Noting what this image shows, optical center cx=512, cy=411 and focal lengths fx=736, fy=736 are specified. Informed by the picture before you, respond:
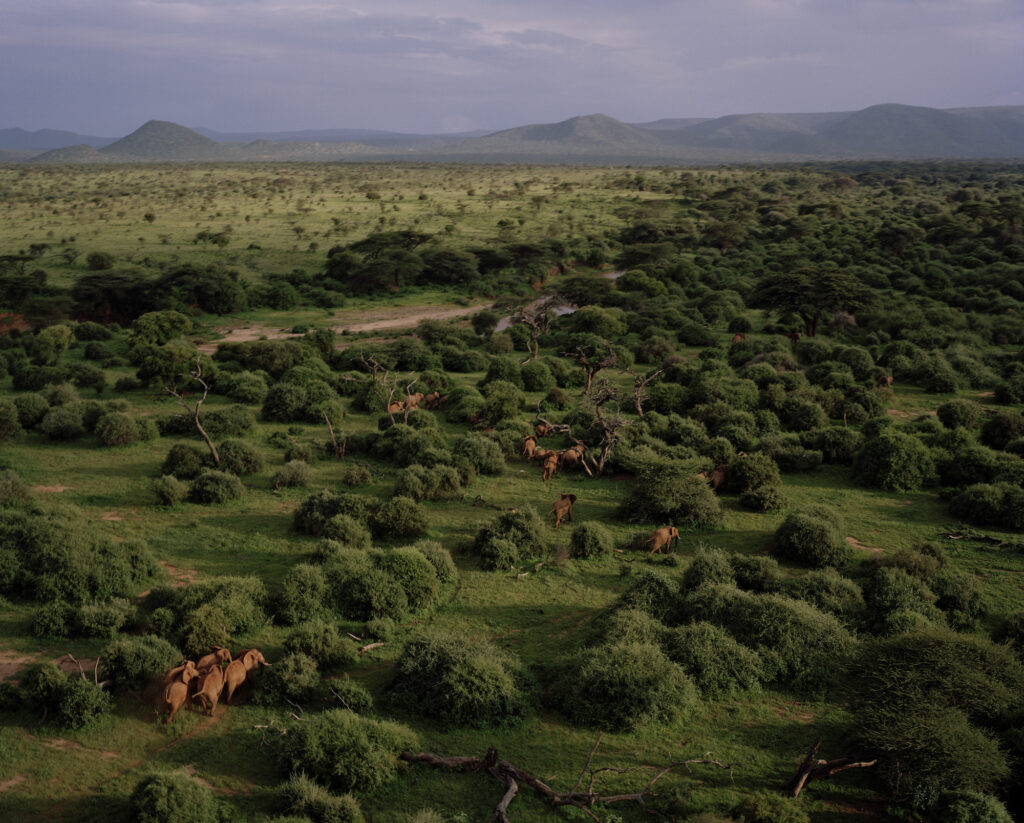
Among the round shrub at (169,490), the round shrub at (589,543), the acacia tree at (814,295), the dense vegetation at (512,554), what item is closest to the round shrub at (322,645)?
the dense vegetation at (512,554)

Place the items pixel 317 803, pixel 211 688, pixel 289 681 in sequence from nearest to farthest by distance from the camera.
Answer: pixel 317 803 → pixel 211 688 → pixel 289 681

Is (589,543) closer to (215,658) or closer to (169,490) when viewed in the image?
(215,658)

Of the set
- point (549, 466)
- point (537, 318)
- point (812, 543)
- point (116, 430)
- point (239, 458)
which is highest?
point (537, 318)

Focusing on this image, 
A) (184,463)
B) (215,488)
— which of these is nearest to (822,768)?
(215,488)

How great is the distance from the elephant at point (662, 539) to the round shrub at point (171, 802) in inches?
380

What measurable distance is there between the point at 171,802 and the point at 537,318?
34400 millimetres

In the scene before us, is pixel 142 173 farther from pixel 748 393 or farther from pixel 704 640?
pixel 704 640

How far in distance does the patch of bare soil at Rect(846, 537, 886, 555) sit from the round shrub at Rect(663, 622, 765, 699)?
19.4ft

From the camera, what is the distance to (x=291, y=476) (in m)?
18.9

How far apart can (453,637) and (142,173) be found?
433 ft

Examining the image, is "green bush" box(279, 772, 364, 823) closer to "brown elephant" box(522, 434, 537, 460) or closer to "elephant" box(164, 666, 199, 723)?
"elephant" box(164, 666, 199, 723)

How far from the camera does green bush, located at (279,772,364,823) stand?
830 centimetres

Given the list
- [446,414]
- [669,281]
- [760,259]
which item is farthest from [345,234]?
[446,414]

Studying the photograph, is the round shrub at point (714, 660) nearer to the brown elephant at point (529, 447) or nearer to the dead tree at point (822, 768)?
the dead tree at point (822, 768)
